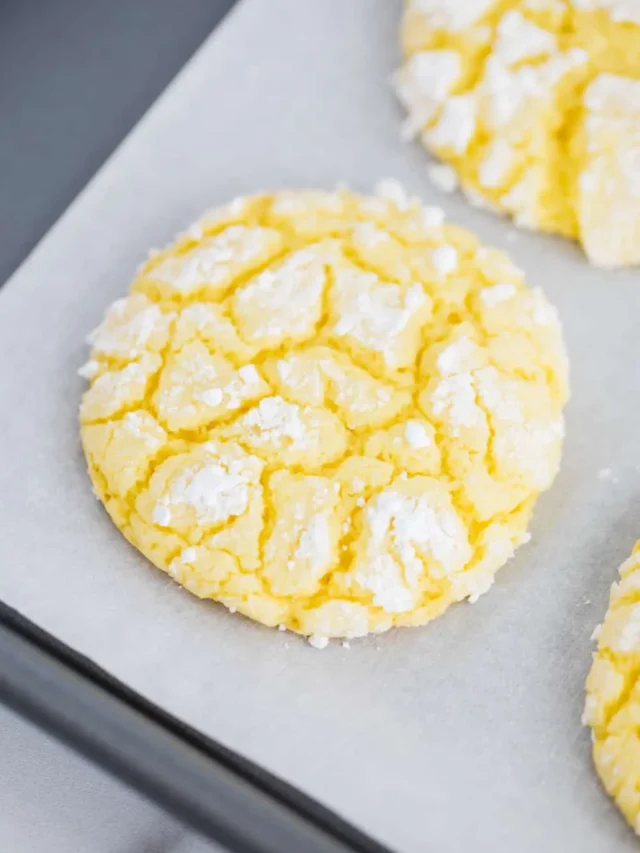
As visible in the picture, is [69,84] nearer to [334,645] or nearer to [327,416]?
[327,416]

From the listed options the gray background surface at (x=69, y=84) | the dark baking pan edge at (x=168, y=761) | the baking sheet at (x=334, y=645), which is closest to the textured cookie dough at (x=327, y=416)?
the baking sheet at (x=334, y=645)

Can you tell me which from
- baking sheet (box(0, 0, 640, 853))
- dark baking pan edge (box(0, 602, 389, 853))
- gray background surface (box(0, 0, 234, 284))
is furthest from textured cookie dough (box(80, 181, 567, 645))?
gray background surface (box(0, 0, 234, 284))

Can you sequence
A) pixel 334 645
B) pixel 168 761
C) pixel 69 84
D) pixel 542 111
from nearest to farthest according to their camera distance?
pixel 168 761
pixel 334 645
pixel 542 111
pixel 69 84

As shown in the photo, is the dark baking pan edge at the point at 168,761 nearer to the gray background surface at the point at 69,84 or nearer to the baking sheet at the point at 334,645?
the baking sheet at the point at 334,645

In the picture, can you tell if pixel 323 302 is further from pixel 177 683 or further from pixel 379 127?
pixel 177 683

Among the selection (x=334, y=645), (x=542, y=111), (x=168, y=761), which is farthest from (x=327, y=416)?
(x=542, y=111)

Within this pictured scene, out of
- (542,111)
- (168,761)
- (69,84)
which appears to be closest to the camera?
(168,761)
